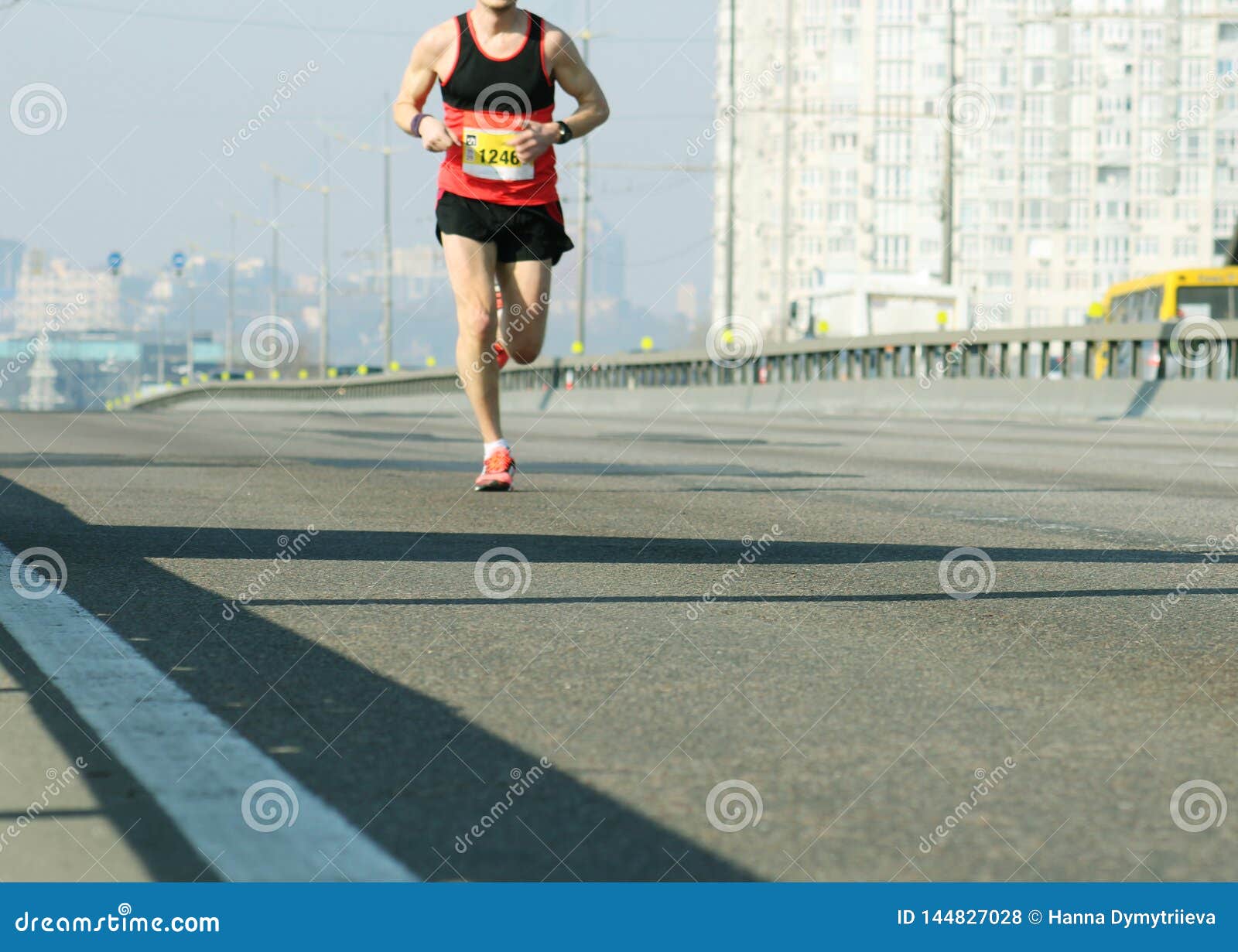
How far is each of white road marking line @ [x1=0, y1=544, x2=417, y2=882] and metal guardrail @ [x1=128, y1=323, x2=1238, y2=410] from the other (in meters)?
18.3

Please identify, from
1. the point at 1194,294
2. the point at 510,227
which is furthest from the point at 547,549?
the point at 1194,294

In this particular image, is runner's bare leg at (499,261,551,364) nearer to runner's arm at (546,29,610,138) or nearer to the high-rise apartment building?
runner's arm at (546,29,610,138)

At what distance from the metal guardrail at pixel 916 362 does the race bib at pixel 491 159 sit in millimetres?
13804

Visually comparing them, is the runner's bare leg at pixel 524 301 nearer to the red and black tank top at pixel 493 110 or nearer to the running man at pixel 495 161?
the running man at pixel 495 161

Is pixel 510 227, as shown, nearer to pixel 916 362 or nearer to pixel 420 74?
pixel 420 74

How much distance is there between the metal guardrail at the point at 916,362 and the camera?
21547 mm

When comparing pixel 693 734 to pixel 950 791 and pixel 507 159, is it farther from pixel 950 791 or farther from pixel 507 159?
pixel 507 159

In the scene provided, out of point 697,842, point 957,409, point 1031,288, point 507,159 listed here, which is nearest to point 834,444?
point 507,159

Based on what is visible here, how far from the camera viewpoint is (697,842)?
259 cm

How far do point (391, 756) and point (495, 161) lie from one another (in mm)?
5809

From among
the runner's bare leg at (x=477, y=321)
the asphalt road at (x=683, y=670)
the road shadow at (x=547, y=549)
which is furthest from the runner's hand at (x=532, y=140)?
the road shadow at (x=547, y=549)

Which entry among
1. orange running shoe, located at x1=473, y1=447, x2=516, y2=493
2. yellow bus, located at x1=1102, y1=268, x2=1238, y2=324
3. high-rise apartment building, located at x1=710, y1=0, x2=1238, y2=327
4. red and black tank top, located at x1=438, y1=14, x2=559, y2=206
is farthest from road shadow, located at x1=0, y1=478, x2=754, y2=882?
high-rise apartment building, located at x1=710, y1=0, x2=1238, y2=327

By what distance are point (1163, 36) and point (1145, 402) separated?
4217 inches
